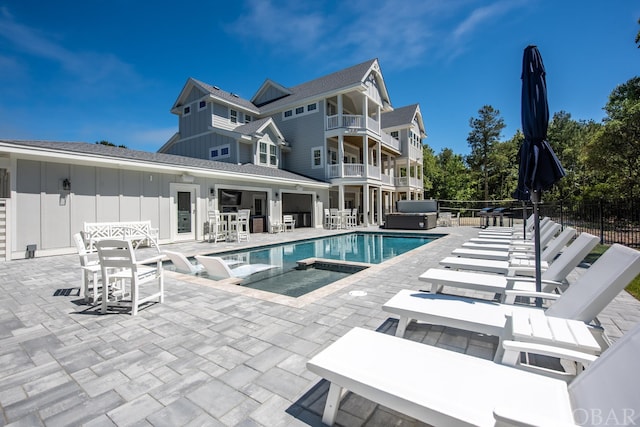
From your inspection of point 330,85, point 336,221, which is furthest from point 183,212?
point 330,85

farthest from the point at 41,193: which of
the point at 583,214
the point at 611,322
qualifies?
the point at 583,214

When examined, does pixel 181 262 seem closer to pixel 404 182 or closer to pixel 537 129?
pixel 537 129

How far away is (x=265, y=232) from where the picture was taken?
15.5 m

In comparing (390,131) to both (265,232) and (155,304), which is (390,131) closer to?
(265,232)

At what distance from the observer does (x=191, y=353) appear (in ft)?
8.95

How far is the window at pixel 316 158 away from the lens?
1933 centimetres

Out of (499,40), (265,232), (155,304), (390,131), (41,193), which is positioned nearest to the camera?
(155,304)

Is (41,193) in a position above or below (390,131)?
below

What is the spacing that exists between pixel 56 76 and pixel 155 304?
23.0 meters

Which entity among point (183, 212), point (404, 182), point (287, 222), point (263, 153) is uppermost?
point (263, 153)

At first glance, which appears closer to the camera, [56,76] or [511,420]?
[511,420]

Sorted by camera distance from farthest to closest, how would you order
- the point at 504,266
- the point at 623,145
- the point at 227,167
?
the point at 227,167, the point at 623,145, the point at 504,266

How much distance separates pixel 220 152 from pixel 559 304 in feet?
61.9

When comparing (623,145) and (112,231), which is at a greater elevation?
(623,145)
